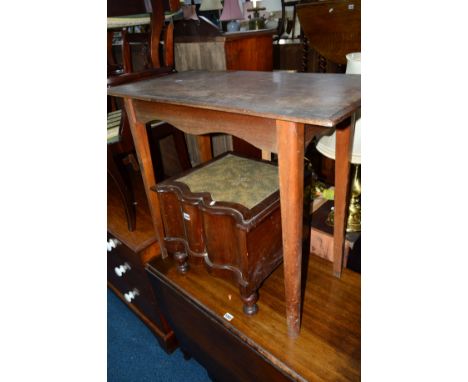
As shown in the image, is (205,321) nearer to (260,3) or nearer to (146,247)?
(146,247)

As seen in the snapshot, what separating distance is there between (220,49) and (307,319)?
A: 44.0 inches

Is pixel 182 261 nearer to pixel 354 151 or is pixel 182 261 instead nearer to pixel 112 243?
pixel 112 243

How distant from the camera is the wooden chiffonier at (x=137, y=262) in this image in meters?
1.38

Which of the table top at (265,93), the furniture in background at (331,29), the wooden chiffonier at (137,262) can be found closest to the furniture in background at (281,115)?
the table top at (265,93)

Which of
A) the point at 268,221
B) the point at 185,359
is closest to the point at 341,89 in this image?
the point at 268,221

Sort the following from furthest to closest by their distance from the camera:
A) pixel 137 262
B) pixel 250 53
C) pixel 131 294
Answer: pixel 131 294 → pixel 250 53 → pixel 137 262

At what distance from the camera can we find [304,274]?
118 centimetres

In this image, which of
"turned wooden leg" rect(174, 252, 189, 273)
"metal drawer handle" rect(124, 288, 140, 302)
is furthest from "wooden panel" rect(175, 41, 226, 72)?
"metal drawer handle" rect(124, 288, 140, 302)

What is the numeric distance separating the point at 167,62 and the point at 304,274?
110 cm

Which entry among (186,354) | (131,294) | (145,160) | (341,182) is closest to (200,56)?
(145,160)

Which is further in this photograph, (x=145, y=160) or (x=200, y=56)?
(x=200, y=56)

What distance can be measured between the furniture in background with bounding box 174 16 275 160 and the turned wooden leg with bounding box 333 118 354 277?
47 cm

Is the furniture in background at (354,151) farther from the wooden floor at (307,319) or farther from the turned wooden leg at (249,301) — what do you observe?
the turned wooden leg at (249,301)

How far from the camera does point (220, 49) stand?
1.39m
